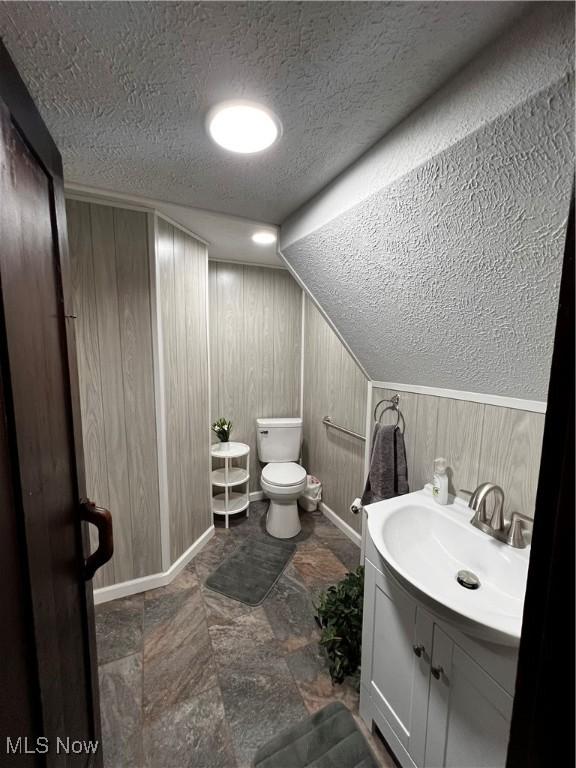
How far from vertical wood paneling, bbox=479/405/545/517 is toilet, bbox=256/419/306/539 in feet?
4.59

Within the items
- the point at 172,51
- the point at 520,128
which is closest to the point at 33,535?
the point at 172,51

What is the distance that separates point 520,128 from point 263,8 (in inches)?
21.8

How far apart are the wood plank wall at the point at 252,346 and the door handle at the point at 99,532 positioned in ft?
5.91

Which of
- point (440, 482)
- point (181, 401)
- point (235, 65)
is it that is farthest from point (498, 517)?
point (181, 401)

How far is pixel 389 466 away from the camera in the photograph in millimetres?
1489

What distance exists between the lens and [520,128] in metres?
0.59

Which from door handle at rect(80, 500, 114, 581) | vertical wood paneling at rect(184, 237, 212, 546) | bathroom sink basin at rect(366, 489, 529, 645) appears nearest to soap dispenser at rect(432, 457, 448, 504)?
bathroom sink basin at rect(366, 489, 529, 645)

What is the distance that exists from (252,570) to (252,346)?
5.67 feet

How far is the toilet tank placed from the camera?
2598 mm

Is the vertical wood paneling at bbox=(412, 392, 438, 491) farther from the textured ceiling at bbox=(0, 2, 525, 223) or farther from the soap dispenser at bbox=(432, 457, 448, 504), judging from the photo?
the textured ceiling at bbox=(0, 2, 525, 223)

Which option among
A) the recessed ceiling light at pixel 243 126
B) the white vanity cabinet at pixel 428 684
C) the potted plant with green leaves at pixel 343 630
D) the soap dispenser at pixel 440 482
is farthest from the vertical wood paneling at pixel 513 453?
the recessed ceiling light at pixel 243 126

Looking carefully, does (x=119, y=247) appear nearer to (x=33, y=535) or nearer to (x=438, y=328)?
(x=33, y=535)

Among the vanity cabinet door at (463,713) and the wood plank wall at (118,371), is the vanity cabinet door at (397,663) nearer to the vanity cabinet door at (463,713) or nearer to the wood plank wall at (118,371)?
the vanity cabinet door at (463,713)

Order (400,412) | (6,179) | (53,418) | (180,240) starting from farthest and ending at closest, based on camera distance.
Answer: (180,240), (400,412), (53,418), (6,179)
